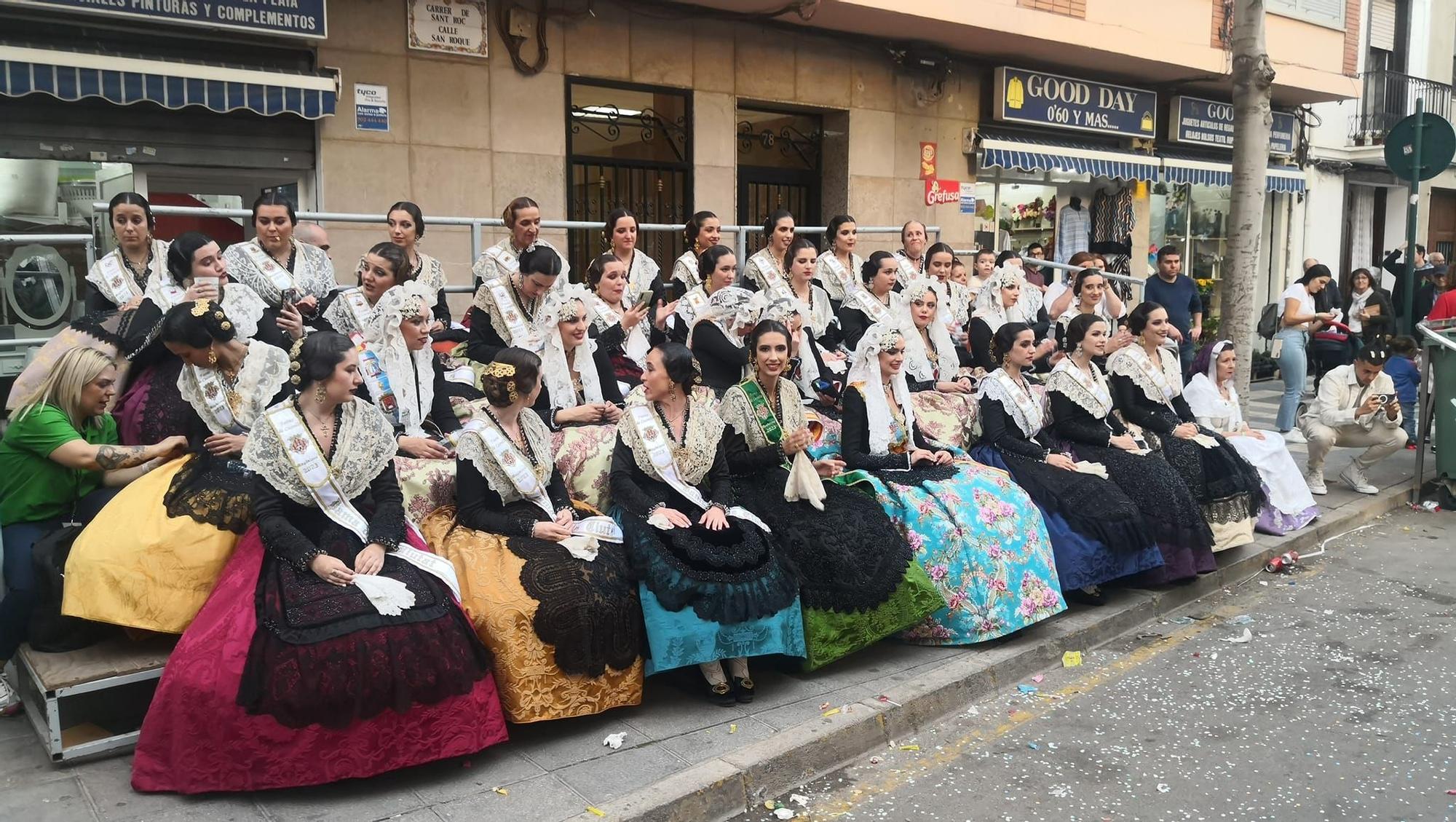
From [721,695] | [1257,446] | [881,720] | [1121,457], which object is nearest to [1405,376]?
[1257,446]

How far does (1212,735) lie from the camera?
4.84 m

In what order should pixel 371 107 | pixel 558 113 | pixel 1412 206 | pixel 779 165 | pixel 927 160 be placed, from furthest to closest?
1. pixel 927 160
2. pixel 779 165
3. pixel 558 113
4. pixel 1412 206
5. pixel 371 107

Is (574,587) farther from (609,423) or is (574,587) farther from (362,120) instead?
(362,120)

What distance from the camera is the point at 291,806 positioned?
13.0 ft

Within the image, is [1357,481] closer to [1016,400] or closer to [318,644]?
[1016,400]

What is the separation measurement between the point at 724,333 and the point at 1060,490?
218 cm

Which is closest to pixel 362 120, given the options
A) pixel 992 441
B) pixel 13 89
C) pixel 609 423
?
pixel 13 89

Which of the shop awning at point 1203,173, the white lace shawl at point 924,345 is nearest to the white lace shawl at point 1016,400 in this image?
the white lace shawl at point 924,345

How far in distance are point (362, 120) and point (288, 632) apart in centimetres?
668

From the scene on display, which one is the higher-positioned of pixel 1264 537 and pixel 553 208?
pixel 553 208

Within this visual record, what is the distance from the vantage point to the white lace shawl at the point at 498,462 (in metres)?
4.91

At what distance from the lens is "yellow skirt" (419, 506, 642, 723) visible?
4.45m

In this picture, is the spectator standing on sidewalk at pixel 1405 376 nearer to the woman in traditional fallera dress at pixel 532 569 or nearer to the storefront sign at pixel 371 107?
the woman in traditional fallera dress at pixel 532 569

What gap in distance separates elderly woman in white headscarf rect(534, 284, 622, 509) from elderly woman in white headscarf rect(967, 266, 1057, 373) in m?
3.37
